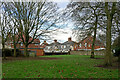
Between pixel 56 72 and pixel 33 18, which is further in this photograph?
pixel 33 18

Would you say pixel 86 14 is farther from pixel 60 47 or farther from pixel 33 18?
pixel 60 47

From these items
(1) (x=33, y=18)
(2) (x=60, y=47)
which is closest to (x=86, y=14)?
(1) (x=33, y=18)

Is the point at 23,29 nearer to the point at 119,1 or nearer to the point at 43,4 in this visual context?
the point at 43,4

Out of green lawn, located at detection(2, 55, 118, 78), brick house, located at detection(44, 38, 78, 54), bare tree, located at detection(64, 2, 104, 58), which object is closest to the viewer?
green lawn, located at detection(2, 55, 118, 78)

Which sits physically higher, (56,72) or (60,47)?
(60,47)

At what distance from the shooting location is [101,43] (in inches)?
1024

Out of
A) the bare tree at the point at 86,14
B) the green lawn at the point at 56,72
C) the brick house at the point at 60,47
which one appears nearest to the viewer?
the green lawn at the point at 56,72

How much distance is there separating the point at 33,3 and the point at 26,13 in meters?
2.48

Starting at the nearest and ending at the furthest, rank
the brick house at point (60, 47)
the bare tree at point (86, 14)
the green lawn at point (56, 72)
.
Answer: the green lawn at point (56, 72)
the bare tree at point (86, 14)
the brick house at point (60, 47)

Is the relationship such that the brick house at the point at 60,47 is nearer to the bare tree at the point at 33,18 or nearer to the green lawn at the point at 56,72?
the bare tree at the point at 33,18

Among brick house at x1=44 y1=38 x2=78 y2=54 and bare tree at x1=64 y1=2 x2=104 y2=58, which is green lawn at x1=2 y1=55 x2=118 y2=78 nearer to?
bare tree at x1=64 y1=2 x2=104 y2=58

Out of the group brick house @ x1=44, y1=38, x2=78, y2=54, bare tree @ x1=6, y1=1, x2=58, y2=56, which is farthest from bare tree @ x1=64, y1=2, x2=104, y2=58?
brick house @ x1=44, y1=38, x2=78, y2=54

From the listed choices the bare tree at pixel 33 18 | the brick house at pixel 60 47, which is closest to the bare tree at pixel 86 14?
the bare tree at pixel 33 18

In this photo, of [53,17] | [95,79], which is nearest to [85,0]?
[95,79]
